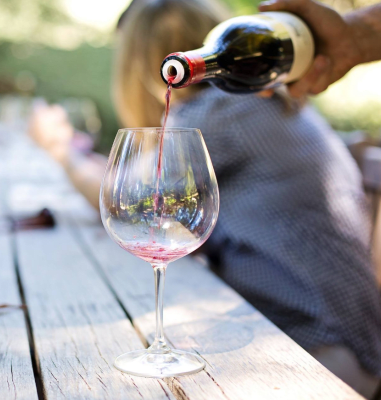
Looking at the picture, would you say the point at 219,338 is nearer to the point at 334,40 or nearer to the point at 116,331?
the point at 116,331

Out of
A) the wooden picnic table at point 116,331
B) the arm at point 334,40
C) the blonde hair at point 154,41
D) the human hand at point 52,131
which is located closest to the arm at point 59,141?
the human hand at point 52,131

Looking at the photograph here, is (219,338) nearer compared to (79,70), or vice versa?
(219,338)

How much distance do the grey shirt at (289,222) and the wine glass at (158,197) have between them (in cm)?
59

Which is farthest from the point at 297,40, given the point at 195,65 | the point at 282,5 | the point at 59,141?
the point at 59,141

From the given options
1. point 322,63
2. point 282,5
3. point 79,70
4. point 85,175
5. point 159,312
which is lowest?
point 79,70

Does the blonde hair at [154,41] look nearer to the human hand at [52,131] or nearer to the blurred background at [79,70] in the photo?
the human hand at [52,131]

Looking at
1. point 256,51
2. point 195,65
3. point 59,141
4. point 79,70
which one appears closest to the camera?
point 195,65

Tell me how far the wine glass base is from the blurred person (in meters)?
0.54

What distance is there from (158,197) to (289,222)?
2.25 feet

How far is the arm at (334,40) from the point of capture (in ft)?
4.14

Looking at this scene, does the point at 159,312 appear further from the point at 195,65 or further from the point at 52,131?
the point at 52,131

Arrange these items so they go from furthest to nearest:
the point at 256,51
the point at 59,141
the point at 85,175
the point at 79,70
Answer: the point at 79,70, the point at 59,141, the point at 85,175, the point at 256,51

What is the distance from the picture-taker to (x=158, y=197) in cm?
75

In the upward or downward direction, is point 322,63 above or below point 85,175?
above
